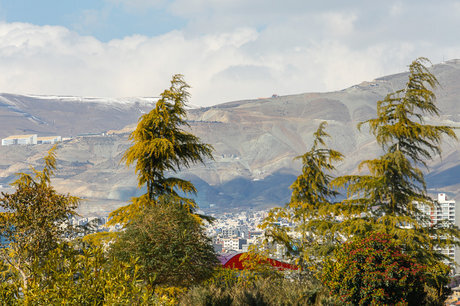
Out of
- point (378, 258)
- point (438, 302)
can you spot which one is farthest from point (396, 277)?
point (438, 302)

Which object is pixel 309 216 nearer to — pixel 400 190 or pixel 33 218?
pixel 400 190

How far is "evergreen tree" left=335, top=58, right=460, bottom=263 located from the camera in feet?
54.1

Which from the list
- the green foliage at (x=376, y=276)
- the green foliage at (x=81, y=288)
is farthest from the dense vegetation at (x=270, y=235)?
the green foliage at (x=81, y=288)

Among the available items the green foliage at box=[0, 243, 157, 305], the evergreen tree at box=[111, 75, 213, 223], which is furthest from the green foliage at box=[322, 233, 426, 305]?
the green foliage at box=[0, 243, 157, 305]

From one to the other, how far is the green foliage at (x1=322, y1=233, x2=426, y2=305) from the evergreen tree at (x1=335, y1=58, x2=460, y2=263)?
127cm

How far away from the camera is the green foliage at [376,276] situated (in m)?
14.2

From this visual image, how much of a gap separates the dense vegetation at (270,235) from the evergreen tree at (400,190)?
3cm

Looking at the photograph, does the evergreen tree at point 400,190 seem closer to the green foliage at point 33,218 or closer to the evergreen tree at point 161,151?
the evergreen tree at point 161,151

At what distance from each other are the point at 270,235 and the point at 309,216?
235cm

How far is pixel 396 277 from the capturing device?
14.5 meters

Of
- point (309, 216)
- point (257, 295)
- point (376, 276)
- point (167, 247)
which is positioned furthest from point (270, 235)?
point (257, 295)

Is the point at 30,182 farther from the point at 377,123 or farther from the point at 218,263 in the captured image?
the point at 377,123

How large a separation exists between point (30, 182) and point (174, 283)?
6330mm

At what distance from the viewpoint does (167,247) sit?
46.4 ft
